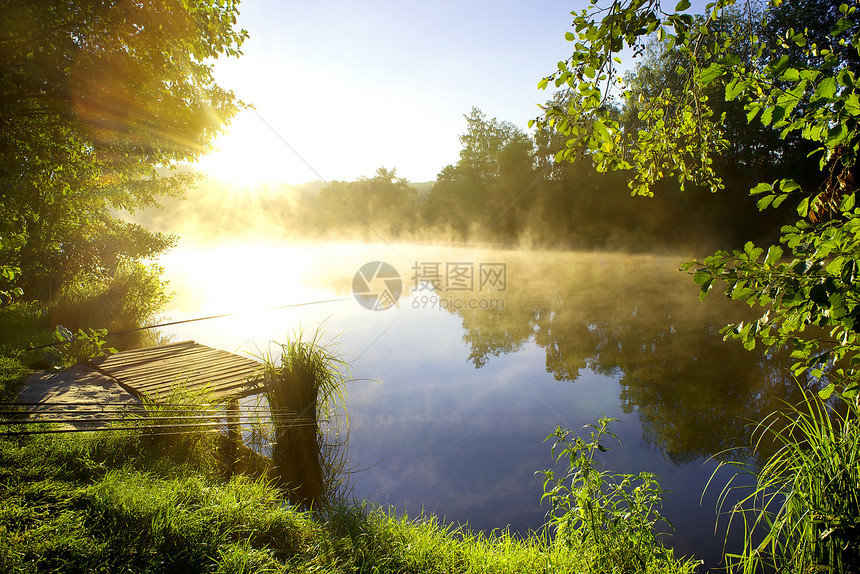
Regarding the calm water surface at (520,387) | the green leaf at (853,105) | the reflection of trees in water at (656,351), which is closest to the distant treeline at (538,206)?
the calm water surface at (520,387)

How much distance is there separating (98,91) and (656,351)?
5919mm

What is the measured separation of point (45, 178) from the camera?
2740 mm

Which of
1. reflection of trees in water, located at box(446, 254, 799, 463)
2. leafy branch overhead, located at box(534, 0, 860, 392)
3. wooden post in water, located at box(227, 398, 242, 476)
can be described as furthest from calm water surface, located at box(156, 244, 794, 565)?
leafy branch overhead, located at box(534, 0, 860, 392)

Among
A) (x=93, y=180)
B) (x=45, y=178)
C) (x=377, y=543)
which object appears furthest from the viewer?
(x=93, y=180)

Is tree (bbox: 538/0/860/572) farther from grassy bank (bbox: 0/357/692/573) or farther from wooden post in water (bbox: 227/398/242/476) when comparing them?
wooden post in water (bbox: 227/398/242/476)

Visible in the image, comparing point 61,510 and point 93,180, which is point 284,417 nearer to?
point 61,510

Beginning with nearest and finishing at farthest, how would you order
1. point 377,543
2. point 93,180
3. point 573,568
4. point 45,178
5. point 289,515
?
point 573,568 → point 377,543 → point 289,515 → point 45,178 → point 93,180

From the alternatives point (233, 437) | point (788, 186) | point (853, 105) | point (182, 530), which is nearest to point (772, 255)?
point (788, 186)

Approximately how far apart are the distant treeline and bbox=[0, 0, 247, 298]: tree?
6548mm

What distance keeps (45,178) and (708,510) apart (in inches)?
180

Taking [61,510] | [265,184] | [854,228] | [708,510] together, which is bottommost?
[708,510]

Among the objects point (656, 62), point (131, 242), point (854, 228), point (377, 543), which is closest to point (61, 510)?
point (377, 543)

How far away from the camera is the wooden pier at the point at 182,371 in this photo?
3215 millimetres

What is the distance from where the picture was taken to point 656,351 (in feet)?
17.2
